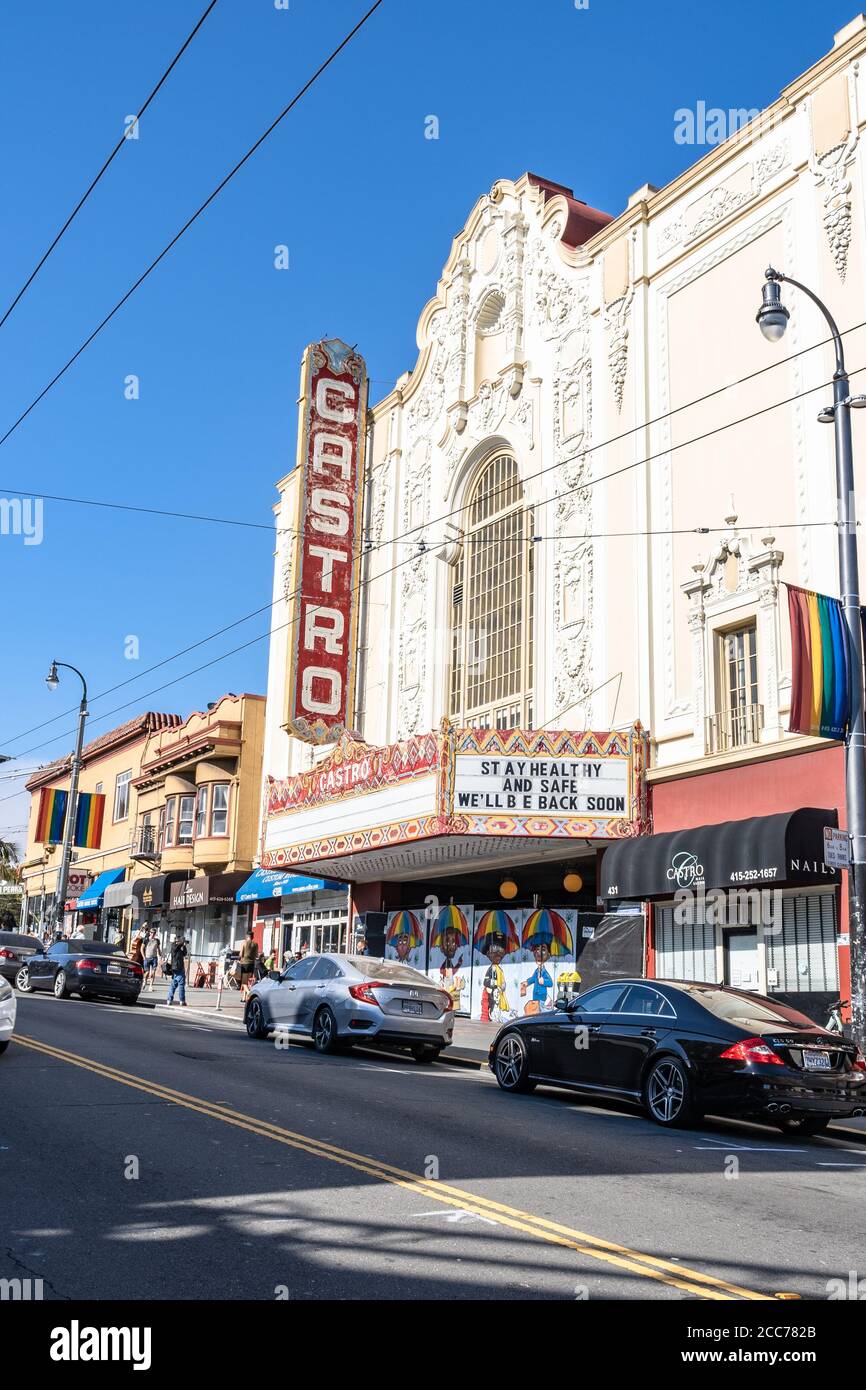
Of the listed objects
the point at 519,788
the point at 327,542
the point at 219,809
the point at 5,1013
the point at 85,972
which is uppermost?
the point at 327,542

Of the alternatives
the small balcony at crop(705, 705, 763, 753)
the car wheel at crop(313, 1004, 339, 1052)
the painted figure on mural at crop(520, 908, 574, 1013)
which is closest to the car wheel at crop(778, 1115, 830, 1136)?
the car wheel at crop(313, 1004, 339, 1052)

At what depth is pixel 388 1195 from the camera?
7.66 metres

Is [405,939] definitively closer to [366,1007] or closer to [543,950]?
[543,950]

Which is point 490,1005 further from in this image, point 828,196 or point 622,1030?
point 828,196

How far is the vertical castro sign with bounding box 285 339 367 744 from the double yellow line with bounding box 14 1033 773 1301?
2146 cm

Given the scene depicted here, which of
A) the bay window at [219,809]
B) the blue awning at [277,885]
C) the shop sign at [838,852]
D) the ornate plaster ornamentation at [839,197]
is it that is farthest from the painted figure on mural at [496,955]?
the bay window at [219,809]

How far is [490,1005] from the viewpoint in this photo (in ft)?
85.5

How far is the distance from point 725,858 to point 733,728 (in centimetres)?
283

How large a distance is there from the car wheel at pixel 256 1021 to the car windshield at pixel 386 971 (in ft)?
7.50

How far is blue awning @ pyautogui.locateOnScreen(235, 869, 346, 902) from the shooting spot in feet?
110

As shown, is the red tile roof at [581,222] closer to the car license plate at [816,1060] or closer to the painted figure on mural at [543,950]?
the painted figure on mural at [543,950]

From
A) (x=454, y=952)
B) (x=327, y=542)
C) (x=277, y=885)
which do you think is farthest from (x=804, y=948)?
(x=277, y=885)
